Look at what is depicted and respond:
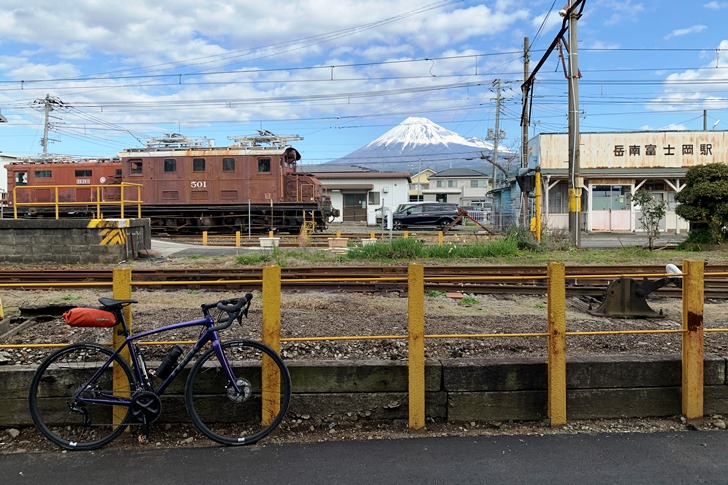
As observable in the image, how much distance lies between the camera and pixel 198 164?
2511 centimetres

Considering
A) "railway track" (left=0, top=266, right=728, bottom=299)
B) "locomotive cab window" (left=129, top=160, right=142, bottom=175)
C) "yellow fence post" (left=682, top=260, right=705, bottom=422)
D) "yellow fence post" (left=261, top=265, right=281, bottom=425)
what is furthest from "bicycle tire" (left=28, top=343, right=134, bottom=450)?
"locomotive cab window" (left=129, top=160, right=142, bottom=175)

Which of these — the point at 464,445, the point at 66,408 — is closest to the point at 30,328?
the point at 66,408

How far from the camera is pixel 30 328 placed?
607 cm

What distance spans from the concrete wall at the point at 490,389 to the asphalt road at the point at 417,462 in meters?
0.32

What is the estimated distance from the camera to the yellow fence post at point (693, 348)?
4277 millimetres

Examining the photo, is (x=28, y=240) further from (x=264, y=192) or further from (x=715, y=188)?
(x=715, y=188)

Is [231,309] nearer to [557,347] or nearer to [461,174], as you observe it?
[557,347]

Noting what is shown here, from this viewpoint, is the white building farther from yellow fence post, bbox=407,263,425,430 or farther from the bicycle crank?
the bicycle crank

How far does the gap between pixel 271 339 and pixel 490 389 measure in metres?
1.68

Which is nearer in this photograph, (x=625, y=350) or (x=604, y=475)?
(x=604, y=475)

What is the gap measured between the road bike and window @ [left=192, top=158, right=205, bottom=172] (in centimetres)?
2197

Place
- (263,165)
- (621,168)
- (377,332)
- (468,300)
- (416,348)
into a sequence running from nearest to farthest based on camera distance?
(416,348), (377,332), (468,300), (263,165), (621,168)

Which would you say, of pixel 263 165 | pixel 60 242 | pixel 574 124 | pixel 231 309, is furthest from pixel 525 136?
pixel 231 309

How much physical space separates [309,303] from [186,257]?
790cm
